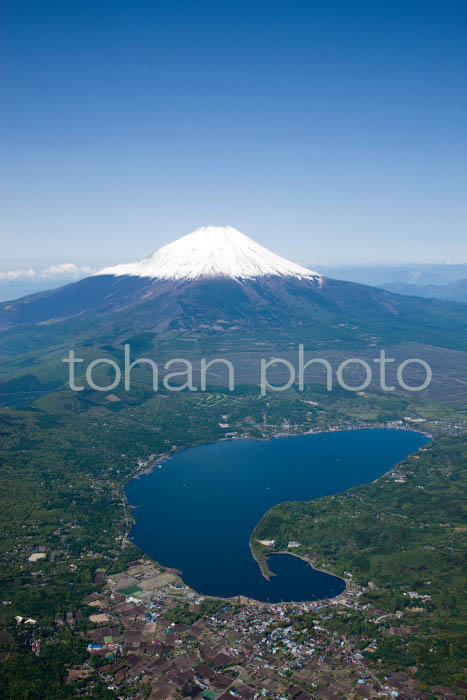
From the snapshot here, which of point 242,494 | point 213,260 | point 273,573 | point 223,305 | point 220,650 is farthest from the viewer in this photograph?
point 213,260

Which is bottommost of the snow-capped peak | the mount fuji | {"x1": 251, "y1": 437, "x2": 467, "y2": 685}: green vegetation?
{"x1": 251, "y1": 437, "x2": 467, "y2": 685}: green vegetation

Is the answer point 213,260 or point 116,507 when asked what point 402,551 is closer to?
point 116,507

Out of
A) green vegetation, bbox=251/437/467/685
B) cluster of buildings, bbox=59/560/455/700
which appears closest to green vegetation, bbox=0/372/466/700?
green vegetation, bbox=251/437/467/685

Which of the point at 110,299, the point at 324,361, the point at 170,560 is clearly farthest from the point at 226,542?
the point at 110,299

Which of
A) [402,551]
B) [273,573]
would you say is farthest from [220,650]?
[402,551]

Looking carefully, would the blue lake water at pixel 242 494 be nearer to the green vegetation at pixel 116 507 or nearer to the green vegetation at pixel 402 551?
the green vegetation at pixel 402 551

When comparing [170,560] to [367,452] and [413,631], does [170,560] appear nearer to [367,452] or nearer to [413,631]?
[413,631]

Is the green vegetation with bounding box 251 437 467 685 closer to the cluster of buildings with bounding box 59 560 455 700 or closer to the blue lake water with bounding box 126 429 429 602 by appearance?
the cluster of buildings with bounding box 59 560 455 700

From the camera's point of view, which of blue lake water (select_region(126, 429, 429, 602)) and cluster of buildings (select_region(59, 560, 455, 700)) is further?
blue lake water (select_region(126, 429, 429, 602))
